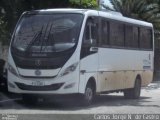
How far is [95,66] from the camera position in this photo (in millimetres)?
18141

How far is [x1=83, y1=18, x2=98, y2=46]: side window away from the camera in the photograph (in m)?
17.4

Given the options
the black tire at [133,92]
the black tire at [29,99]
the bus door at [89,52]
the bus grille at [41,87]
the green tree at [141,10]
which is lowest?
the black tire at [133,92]

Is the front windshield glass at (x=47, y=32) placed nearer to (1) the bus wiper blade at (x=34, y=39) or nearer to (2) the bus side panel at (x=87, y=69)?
(1) the bus wiper blade at (x=34, y=39)

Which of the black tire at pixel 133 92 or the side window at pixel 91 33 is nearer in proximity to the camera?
the side window at pixel 91 33

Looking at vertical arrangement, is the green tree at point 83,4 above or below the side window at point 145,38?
above

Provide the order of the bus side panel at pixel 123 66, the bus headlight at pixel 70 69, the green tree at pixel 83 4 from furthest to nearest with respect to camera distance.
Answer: the green tree at pixel 83 4 < the bus side panel at pixel 123 66 < the bus headlight at pixel 70 69

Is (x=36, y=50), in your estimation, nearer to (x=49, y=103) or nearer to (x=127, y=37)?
(x=49, y=103)

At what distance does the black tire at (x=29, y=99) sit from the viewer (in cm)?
1765

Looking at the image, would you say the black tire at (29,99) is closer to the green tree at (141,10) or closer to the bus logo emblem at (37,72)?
the bus logo emblem at (37,72)

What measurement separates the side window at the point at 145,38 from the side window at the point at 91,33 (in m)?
5.78

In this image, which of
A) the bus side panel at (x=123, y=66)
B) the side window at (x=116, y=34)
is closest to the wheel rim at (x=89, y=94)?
the bus side panel at (x=123, y=66)

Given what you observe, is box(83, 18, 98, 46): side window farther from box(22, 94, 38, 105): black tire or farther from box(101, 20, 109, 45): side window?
box(22, 94, 38, 105): black tire

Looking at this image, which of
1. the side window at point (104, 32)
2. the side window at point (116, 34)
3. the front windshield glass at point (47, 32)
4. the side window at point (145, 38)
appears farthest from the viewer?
the side window at point (145, 38)

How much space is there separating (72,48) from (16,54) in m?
1.71
